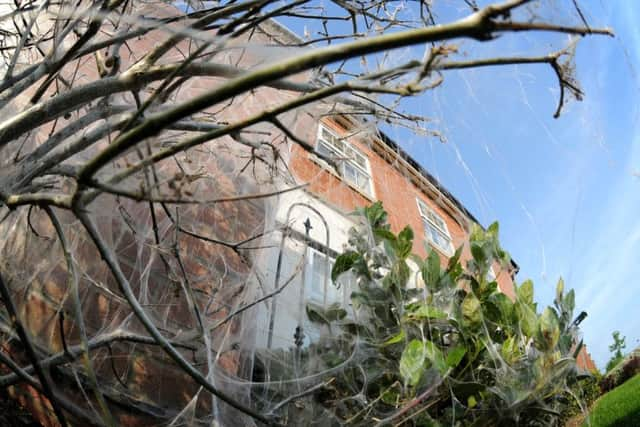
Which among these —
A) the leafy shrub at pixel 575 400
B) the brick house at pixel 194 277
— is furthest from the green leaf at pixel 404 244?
the leafy shrub at pixel 575 400

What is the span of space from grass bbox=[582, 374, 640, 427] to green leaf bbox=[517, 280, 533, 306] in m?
2.71

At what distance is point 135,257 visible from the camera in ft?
11.9

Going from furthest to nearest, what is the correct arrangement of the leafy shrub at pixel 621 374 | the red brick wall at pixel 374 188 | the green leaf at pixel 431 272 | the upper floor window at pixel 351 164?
the leafy shrub at pixel 621 374
the upper floor window at pixel 351 164
the red brick wall at pixel 374 188
the green leaf at pixel 431 272

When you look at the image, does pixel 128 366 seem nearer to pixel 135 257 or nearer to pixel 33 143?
pixel 135 257

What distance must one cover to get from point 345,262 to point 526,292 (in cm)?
139

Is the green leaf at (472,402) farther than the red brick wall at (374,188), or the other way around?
the red brick wall at (374,188)

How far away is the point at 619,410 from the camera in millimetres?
6160

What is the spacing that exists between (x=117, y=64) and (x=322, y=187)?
Answer: 9.74 ft

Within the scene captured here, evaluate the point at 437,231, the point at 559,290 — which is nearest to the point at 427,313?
the point at 559,290

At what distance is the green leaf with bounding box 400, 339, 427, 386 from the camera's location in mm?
2730

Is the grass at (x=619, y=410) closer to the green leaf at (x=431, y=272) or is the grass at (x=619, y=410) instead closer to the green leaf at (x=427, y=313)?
the green leaf at (x=431, y=272)

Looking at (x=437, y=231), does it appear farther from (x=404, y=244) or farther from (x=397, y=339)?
(x=397, y=339)

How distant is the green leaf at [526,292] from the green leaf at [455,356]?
30.7 inches

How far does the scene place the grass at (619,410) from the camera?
5.60 metres
